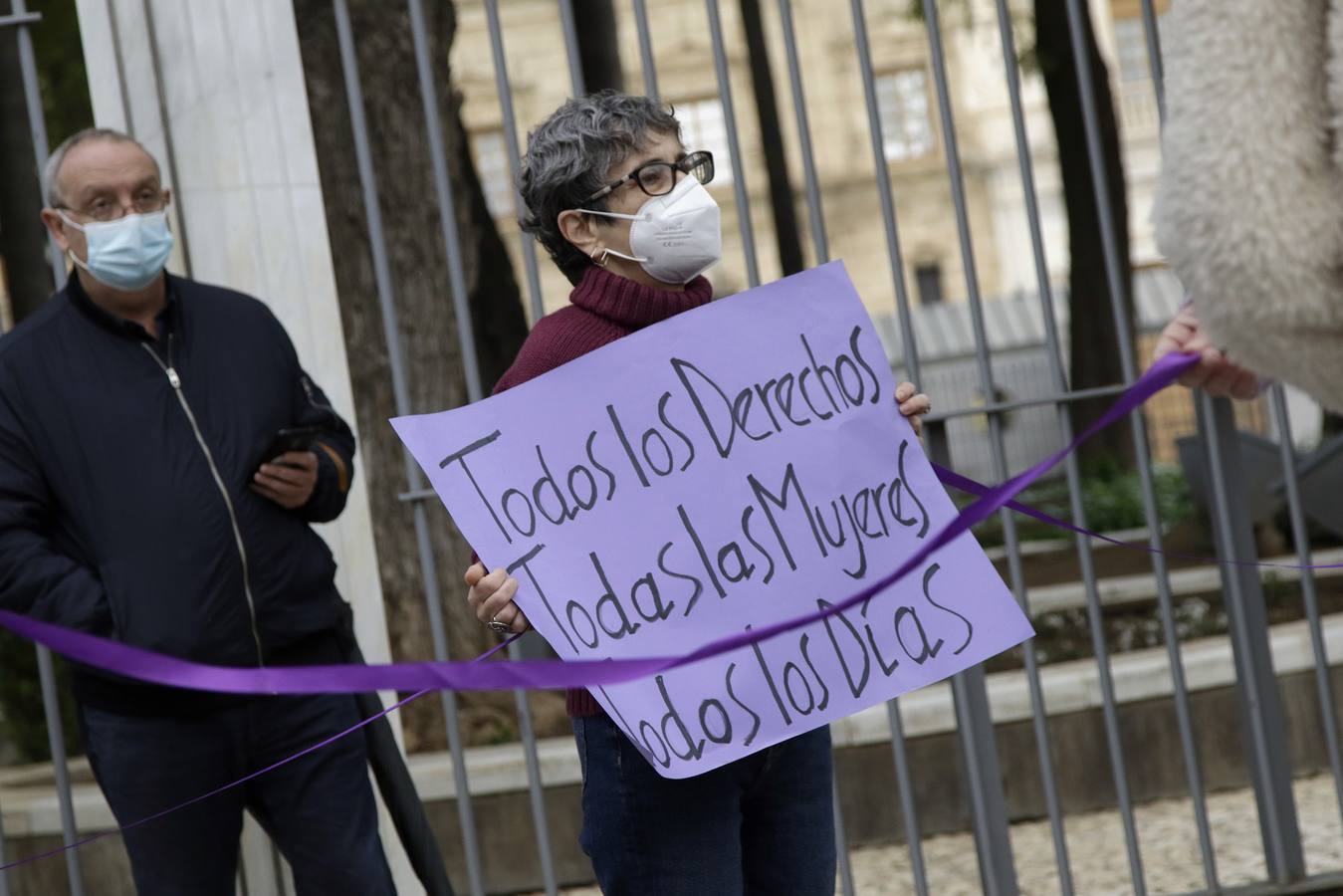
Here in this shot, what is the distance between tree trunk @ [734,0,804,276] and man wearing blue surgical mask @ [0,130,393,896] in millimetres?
8656

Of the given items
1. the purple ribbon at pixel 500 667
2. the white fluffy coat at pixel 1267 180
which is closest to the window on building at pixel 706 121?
the purple ribbon at pixel 500 667

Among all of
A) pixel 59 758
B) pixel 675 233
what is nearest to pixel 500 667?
pixel 675 233

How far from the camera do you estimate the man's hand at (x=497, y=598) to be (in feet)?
7.39

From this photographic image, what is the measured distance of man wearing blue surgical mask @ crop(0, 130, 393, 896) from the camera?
3074 mm

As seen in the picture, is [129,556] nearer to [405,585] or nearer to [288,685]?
[288,685]

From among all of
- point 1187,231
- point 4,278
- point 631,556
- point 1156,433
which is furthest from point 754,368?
point 1156,433

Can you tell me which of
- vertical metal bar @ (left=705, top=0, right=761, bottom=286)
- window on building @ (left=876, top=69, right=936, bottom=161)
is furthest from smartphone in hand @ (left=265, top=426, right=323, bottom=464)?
window on building @ (left=876, top=69, right=936, bottom=161)

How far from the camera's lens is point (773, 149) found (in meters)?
12.5

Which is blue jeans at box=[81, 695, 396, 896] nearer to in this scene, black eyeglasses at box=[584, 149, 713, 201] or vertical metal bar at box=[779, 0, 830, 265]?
black eyeglasses at box=[584, 149, 713, 201]

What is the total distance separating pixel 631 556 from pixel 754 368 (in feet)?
1.12

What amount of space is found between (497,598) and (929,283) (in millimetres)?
32940

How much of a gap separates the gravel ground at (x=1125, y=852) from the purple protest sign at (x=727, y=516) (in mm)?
2661

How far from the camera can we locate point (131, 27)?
4.01 meters

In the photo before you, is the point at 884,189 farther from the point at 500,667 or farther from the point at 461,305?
the point at 500,667
